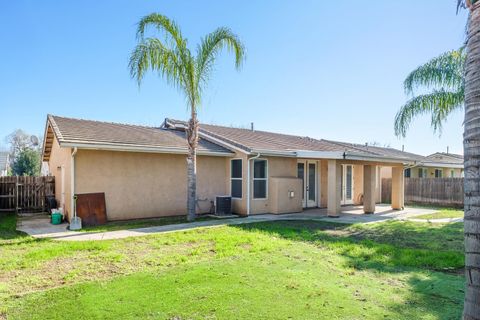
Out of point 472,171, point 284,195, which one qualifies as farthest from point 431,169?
point 472,171

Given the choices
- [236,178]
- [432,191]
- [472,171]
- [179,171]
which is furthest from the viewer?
[432,191]

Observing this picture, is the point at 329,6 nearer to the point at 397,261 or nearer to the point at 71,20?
the point at 397,261

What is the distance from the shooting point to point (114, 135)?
41.7ft

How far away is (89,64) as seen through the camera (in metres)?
16.4

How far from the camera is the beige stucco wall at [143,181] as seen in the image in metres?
11.5

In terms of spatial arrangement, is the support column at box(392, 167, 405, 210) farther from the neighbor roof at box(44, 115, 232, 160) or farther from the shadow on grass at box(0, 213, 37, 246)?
the shadow on grass at box(0, 213, 37, 246)

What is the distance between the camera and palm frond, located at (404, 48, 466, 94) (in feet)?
42.8

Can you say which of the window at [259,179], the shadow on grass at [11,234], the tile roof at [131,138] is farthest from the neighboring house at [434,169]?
the shadow on grass at [11,234]

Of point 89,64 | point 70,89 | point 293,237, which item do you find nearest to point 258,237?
point 293,237

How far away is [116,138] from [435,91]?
13510 millimetres

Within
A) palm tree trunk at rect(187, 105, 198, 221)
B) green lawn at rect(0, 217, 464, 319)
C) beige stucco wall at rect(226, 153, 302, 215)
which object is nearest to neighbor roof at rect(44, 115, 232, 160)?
palm tree trunk at rect(187, 105, 198, 221)

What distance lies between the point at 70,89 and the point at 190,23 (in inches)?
513

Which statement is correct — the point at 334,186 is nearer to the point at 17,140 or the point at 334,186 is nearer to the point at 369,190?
the point at 369,190

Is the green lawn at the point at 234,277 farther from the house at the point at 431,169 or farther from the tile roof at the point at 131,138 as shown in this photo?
the house at the point at 431,169
